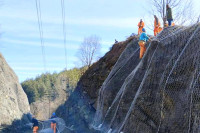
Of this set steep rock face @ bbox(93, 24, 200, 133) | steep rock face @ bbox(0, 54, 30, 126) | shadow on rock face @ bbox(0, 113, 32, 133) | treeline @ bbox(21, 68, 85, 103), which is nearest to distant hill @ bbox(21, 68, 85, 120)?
treeline @ bbox(21, 68, 85, 103)

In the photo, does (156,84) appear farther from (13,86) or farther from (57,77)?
(57,77)

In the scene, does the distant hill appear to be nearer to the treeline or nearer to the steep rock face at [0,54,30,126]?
the treeline

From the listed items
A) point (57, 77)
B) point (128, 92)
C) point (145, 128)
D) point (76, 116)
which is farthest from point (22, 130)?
point (57, 77)

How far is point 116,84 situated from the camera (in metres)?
14.7

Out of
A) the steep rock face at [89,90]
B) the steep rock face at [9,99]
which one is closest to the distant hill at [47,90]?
the steep rock face at [9,99]

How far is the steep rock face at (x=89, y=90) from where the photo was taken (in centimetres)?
2064

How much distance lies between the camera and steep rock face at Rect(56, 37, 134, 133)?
20.6 meters

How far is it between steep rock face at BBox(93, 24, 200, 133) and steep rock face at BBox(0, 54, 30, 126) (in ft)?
44.9

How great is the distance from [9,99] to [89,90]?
7998 mm

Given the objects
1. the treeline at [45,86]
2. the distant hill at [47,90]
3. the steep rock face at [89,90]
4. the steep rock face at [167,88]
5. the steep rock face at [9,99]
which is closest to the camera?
the steep rock face at [167,88]

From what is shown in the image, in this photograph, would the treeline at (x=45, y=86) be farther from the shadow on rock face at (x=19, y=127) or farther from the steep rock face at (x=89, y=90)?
the shadow on rock face at (x=19, y=127)

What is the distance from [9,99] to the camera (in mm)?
24031

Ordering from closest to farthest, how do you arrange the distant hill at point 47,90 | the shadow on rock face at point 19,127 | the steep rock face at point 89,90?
the steep rock face at point 89,90 < the shadow on rock face at point 19,127 < the distant hill at point 47,90

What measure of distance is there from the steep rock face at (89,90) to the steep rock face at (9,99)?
17.5 ft
